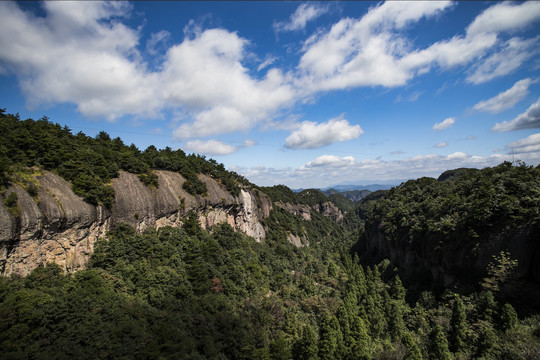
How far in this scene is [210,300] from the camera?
2858 cm

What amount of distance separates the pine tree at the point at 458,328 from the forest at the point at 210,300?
0.53ft

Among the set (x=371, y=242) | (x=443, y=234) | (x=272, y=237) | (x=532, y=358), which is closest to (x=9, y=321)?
(x=532, y=358)

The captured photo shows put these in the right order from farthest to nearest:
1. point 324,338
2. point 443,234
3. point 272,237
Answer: point 272,237, point 443,234, point 324,338

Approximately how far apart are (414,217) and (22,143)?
66.1 meters

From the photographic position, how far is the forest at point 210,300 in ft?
59.0

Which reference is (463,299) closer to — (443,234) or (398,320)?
(398,320)

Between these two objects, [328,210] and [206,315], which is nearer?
[206,315]

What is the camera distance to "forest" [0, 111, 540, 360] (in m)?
18.0

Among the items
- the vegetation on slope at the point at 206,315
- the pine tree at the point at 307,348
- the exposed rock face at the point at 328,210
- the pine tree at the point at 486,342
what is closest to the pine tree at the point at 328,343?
the vegetation on slope at the point at 206,315

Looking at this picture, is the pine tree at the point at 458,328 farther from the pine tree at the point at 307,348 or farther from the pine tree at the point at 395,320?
the pine tree at the point at 307,348

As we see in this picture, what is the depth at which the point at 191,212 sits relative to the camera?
136ft

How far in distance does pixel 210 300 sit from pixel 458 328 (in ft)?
95.0

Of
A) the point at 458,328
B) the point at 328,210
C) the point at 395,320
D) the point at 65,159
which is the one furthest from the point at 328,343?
the point at 328,210

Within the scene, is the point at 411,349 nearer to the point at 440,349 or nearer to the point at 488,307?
the point at 440,349
